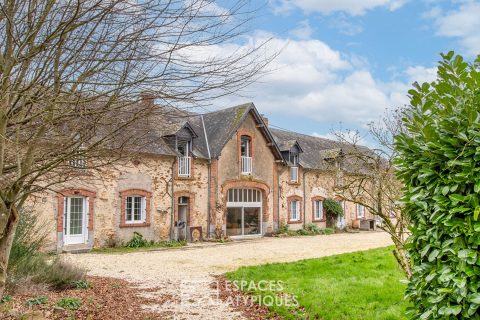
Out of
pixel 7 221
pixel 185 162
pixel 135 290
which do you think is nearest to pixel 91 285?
pixel 135 290

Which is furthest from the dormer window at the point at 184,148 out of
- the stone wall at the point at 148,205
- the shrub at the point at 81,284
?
the shrub at the point at 81,284

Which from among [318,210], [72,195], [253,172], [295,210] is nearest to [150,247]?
[72,195]

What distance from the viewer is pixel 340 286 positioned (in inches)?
333

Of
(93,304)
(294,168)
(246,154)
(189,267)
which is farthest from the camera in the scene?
(294,168)

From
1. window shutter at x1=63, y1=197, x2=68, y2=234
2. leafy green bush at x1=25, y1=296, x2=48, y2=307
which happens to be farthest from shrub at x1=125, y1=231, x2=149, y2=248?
leafy green bush at x1=25, y1=296, x2=48, y2=307

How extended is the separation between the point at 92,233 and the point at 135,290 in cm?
937

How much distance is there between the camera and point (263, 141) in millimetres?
25875

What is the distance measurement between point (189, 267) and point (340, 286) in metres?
6.02

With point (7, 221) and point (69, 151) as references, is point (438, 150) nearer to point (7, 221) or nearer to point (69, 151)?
point (69, 151)

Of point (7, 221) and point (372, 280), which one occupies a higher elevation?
point (7, 221)

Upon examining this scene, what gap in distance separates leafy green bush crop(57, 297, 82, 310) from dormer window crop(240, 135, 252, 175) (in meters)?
17.4

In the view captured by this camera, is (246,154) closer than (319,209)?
Yes

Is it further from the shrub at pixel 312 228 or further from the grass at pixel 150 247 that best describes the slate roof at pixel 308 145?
the grass at pixel 150 247

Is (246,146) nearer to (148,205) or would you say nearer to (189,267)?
(148,205)
